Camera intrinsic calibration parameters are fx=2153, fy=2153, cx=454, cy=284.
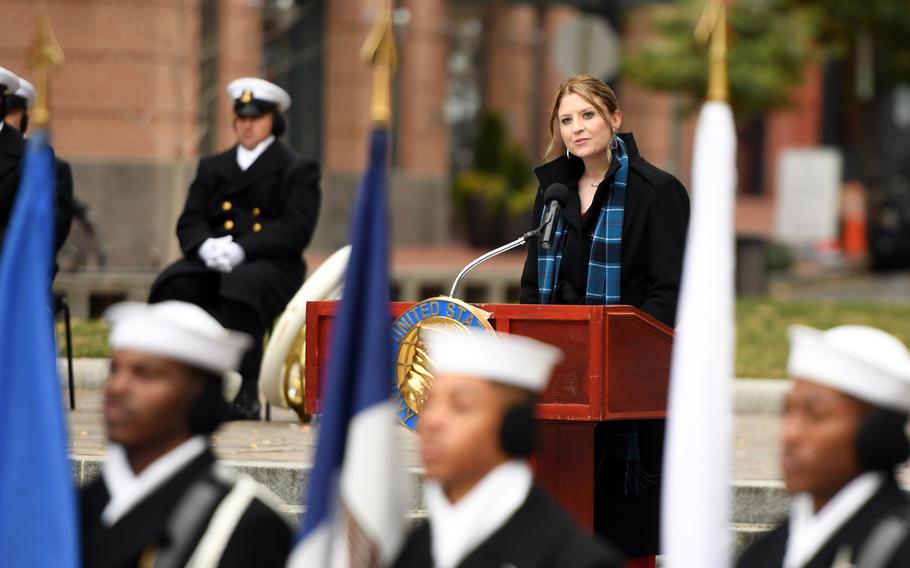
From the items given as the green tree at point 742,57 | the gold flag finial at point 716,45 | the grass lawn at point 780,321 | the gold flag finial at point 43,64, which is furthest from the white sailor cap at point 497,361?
the green tree at point 742,57

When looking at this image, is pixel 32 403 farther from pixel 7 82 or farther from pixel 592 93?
pixel 7 82

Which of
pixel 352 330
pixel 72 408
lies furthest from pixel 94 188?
pixel 352 330

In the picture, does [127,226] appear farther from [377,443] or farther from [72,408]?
[377,443]

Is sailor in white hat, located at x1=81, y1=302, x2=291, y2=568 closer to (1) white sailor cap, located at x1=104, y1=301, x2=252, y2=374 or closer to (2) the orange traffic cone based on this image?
(1) white sailor cap, located at x1=104, y1=301, x2=252, y2=374

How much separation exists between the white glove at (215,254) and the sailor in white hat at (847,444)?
7228 mm

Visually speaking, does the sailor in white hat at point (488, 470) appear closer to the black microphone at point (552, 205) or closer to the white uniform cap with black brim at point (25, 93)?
the black microphone at point (552, 205)

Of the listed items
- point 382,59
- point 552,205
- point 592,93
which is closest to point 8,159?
point 552,205

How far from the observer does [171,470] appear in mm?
4484

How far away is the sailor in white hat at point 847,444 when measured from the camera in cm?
420

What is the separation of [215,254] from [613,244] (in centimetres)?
430

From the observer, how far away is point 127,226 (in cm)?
2272

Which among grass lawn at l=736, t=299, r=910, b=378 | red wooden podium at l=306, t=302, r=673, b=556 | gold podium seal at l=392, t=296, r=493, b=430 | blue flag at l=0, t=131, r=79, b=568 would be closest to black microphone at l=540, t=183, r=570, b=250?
red wooden podium at l=306, t=302, r=673, b=556

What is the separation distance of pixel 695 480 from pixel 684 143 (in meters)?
43.8

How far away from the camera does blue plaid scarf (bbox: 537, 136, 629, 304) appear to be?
7.36 metres
